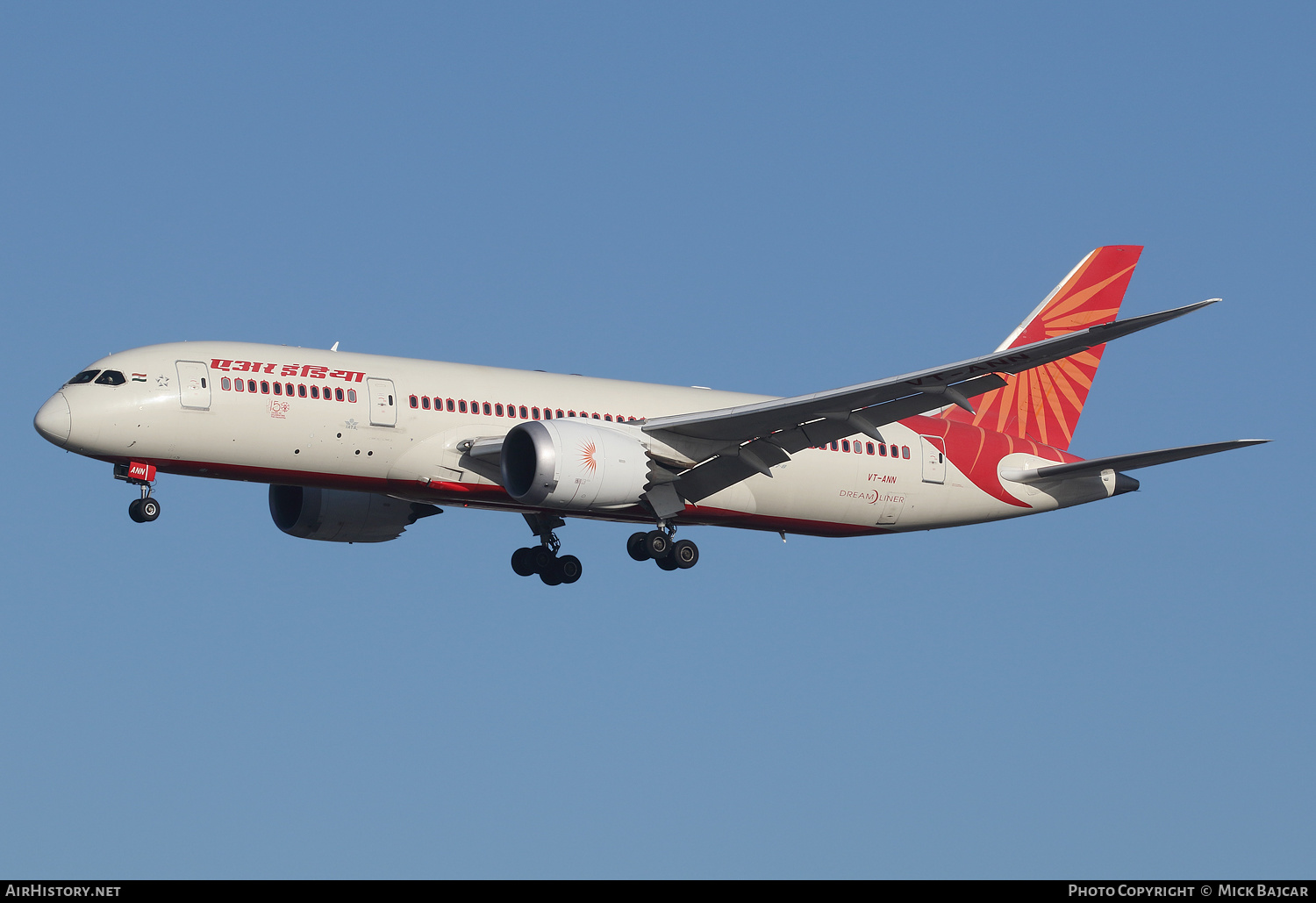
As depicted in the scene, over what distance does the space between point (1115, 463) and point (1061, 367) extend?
21.3 ft

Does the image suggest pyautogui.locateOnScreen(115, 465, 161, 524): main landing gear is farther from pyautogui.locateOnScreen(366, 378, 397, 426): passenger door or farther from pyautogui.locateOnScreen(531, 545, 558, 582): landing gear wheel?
pyautogui.locateOnScreen(531, 545, 558, 582): landing gear wheel

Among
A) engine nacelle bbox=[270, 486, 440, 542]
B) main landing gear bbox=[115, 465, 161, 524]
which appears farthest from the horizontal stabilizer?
main landing gear bbox=[115, 465, 161, 524]

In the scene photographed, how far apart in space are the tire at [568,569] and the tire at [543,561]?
21cm

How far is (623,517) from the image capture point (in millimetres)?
42531

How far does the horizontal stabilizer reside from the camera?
38562 millimetres

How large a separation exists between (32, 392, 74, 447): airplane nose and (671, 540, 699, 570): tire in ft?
47.0

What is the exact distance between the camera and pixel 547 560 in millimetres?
46281

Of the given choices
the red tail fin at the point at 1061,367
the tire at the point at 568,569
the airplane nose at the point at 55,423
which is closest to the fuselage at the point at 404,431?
the airplane nose at the point at 55,423

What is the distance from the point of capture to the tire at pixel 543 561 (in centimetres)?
4625

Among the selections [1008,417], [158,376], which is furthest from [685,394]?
[158,376]

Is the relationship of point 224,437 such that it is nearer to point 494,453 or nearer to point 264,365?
point 264,365

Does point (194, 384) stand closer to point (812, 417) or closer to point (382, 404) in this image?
point (382, 404)

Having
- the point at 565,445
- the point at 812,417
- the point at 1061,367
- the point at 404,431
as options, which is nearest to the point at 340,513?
the point at 404,431
